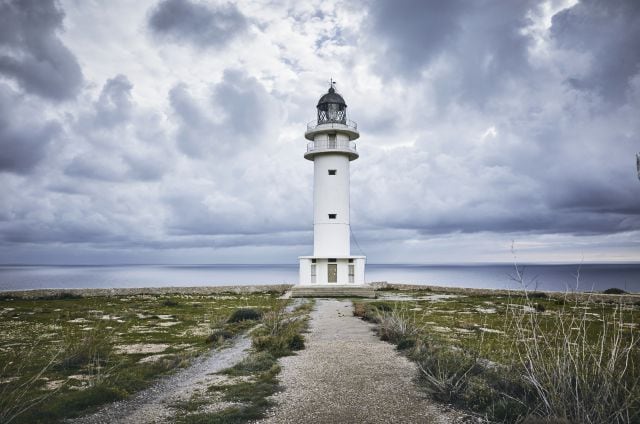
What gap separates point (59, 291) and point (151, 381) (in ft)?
88.9

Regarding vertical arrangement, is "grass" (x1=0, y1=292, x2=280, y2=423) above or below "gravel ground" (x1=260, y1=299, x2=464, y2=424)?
below

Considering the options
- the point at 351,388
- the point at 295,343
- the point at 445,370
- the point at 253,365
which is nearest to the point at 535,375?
the point at 445,370

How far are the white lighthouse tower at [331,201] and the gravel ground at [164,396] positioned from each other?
18915 millimetres

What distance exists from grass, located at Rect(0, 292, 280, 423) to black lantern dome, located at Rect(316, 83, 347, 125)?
15.6 metres

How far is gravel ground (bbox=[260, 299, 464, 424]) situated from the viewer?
611 cm

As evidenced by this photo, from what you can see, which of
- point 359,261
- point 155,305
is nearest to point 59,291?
point 155,305

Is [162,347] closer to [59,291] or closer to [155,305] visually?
[155,305]

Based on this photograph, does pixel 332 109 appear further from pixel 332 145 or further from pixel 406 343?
pixel 406 343

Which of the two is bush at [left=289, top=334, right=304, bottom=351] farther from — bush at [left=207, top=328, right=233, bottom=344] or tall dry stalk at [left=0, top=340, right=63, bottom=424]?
tall dry stalk at [left=0, top=340, right=63, bottom=424]

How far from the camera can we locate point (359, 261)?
30.2 meters

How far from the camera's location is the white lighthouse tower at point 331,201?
29.8 m

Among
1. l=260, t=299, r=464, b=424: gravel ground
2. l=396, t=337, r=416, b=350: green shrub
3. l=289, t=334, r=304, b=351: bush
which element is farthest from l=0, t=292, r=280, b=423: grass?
l=396, t=337, r=416, b=350: green shrub

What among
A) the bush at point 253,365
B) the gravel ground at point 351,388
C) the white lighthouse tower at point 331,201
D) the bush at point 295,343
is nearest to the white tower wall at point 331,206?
the white lighthouse tower at point 331,201

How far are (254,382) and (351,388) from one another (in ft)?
5.96
